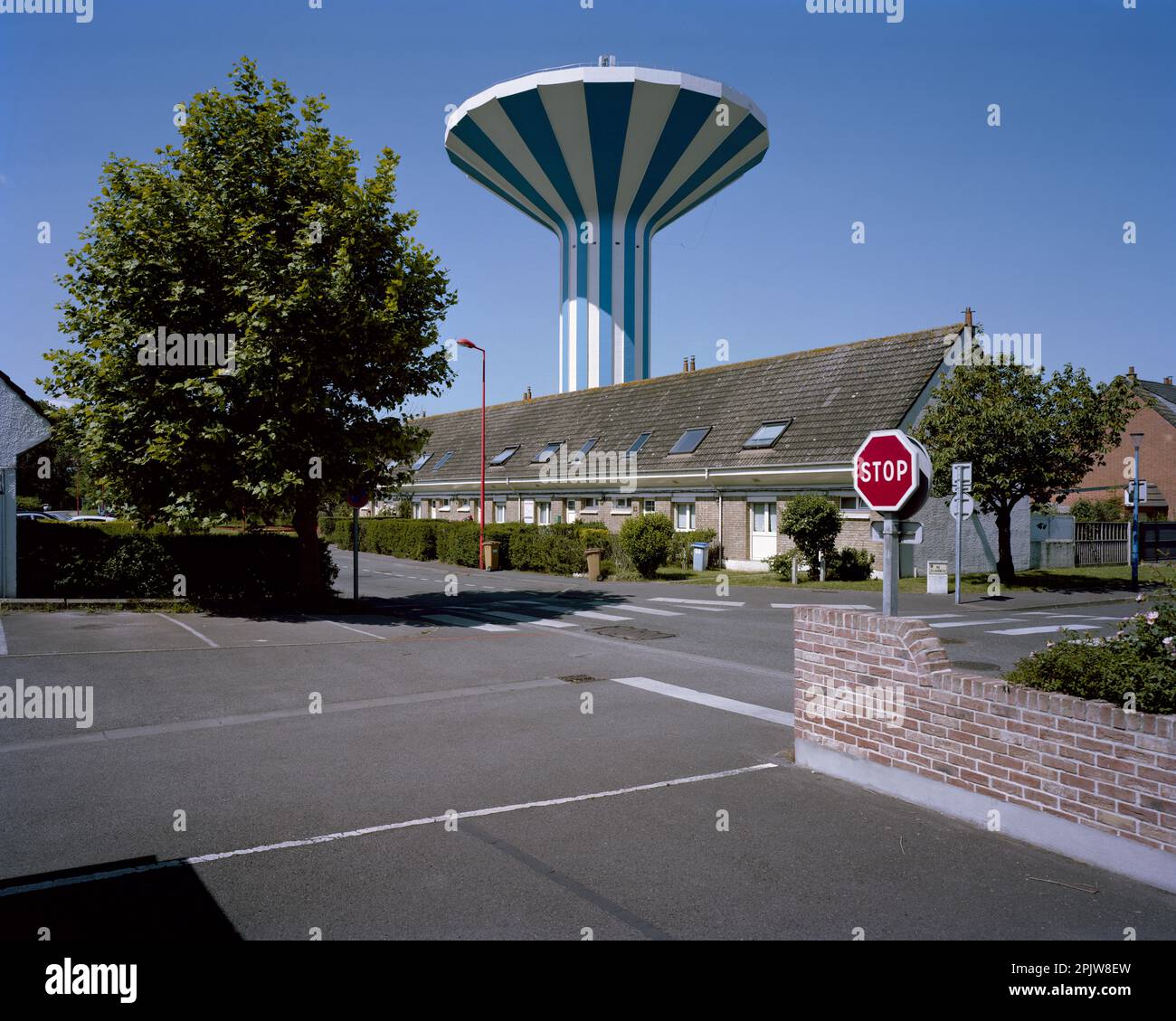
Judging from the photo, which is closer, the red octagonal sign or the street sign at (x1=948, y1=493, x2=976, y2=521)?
the red octagonal sign

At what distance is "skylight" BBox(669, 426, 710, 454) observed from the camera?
31.0 metres

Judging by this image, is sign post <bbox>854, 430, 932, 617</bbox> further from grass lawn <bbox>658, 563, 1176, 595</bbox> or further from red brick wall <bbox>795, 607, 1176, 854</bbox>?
grass lawn <bbox>658, 563, 1176, 595</bbox>

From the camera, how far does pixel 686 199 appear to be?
51.4 m

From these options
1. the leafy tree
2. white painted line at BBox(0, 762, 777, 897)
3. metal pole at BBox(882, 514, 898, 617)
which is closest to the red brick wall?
metal pole at BBox(882, 514, 898, 617)

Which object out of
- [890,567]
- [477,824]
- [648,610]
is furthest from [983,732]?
[648,610]

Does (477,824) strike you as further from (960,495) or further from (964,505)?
(964,505)

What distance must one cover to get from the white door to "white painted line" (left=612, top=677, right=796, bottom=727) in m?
17.7

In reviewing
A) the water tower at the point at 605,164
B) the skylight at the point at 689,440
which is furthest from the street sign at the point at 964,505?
the water tower at the point at 605,164

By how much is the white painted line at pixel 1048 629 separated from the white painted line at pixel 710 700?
786 cm

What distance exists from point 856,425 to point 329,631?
58.1ft

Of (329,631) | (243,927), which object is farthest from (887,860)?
(329,631)

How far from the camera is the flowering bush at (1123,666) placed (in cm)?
464

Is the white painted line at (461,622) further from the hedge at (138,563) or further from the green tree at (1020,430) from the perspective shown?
the green tree at (1020,430)

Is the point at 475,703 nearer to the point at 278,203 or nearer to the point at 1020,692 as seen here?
the point at 1020,692
